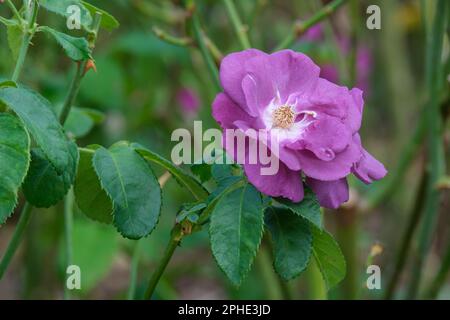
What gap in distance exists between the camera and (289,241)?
749 mm

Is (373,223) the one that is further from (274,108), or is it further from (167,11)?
(274,108)

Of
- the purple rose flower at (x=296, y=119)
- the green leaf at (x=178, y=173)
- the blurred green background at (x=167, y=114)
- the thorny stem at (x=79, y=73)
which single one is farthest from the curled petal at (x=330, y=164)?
the blurred green background at (x=167, y=114)

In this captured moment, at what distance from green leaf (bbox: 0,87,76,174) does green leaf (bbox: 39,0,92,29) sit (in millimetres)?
86

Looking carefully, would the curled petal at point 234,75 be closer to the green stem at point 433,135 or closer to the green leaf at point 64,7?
the green leaf at point 64,7

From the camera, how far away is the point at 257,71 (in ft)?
2.49

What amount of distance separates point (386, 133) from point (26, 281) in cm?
177

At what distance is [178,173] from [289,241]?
130 mm

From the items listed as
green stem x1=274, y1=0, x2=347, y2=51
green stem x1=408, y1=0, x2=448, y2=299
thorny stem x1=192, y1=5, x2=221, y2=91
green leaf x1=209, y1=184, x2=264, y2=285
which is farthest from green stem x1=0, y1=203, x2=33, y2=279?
green stem x1=408, y1=0, x2=448, y2=299

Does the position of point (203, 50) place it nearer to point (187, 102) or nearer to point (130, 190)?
point (130, 190)

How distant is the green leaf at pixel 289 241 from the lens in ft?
2.42

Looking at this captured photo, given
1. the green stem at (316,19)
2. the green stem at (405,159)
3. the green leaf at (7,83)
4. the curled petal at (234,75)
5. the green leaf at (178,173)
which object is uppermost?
the green stem at (316,19)

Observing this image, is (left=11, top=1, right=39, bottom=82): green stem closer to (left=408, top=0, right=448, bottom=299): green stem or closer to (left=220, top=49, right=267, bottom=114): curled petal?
(left=220, top=49, right=267, bottom=114): curled petal

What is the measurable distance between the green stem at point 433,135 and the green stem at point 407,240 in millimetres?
A: 31
